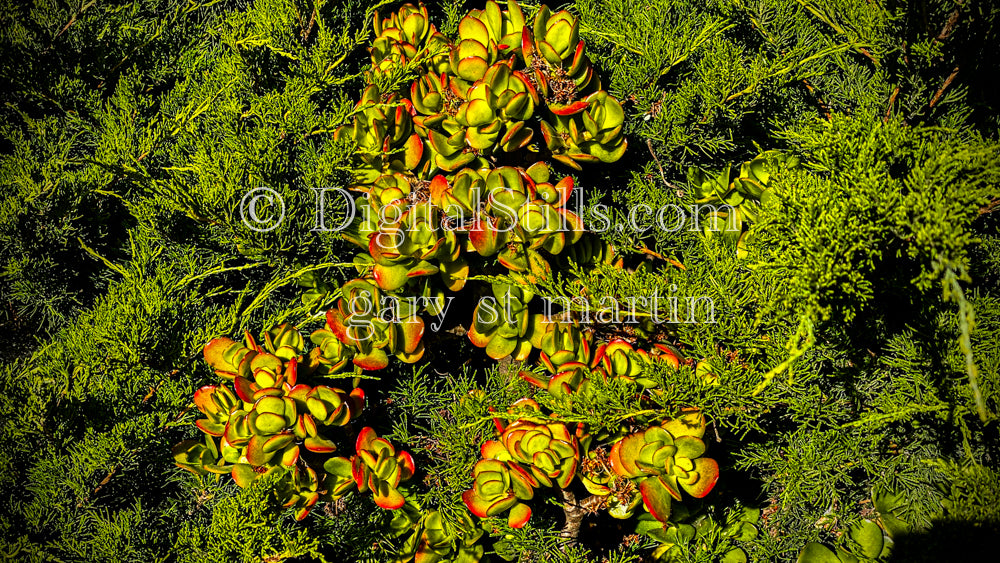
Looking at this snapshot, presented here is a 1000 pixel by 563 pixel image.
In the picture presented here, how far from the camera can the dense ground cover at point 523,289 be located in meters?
0.95

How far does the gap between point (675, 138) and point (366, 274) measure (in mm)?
595

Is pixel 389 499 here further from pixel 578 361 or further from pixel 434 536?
pixel 578 361

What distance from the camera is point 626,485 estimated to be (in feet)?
3.40

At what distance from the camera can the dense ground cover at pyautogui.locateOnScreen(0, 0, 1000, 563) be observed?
0.95 meters

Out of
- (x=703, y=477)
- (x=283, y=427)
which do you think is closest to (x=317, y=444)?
(x=283, y=427)

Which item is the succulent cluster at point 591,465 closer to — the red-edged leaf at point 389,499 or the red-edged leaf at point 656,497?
the red-edged leaf at point 656,497

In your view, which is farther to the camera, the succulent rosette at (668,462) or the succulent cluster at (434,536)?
the succulent cluster at (434,536)

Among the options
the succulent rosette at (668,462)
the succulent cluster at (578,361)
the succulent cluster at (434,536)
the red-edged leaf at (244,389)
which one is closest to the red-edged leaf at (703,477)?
the succulent rosette at (668,462)

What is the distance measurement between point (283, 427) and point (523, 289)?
1.41ft

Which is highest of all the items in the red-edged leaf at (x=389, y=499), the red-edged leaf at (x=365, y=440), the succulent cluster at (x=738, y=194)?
the succulent cluster at (x=738, y=194)

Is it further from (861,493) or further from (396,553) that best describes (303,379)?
(861,493)

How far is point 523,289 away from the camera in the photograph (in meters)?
1.04

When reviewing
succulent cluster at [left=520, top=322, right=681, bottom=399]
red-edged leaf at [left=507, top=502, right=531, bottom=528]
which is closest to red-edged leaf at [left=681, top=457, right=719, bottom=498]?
succulent cluster at [left=520, top=322, right=681, bottom=399]

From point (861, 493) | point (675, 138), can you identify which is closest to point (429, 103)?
point (675, 138)
